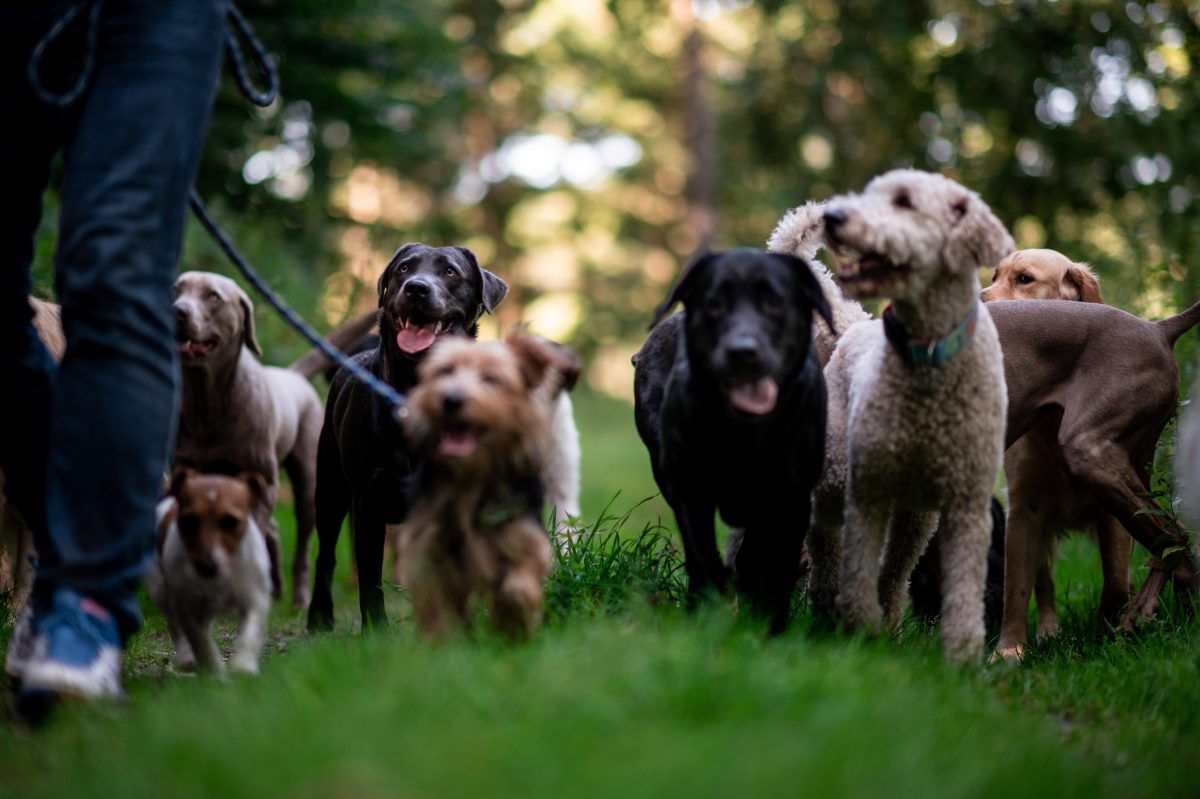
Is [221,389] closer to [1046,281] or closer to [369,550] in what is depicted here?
[369,550]

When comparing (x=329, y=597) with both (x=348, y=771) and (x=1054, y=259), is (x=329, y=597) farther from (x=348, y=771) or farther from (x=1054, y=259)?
(x=1054, y=259)

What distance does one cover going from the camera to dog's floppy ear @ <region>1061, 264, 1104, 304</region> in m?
6.65

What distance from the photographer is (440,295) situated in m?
5.87

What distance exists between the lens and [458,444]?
411 cm

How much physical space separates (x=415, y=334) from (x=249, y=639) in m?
1.99

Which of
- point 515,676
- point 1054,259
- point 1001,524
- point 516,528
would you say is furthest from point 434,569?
point 1054,259

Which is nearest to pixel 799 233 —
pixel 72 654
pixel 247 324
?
pixel 247 324

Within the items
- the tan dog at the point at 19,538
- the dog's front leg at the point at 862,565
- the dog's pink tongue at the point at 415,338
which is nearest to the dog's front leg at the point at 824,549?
the dog's front leg at the point at 862,565

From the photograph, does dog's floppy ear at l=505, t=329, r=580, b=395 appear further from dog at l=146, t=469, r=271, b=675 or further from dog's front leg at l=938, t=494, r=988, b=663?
dog's front leg at l=938, t=494, r=988, b=663

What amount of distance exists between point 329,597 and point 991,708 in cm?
380

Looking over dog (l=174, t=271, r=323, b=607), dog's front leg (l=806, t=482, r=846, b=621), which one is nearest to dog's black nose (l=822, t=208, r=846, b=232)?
dog's front leg (l=806, t=482, r=846, b=621)

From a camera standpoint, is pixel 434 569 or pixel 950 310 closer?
pixel 434 569

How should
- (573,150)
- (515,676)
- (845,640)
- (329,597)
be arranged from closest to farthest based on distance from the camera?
(515,676)
(845,640)
(329,597)
(573,150)

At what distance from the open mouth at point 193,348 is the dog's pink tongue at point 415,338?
999 millimetres
